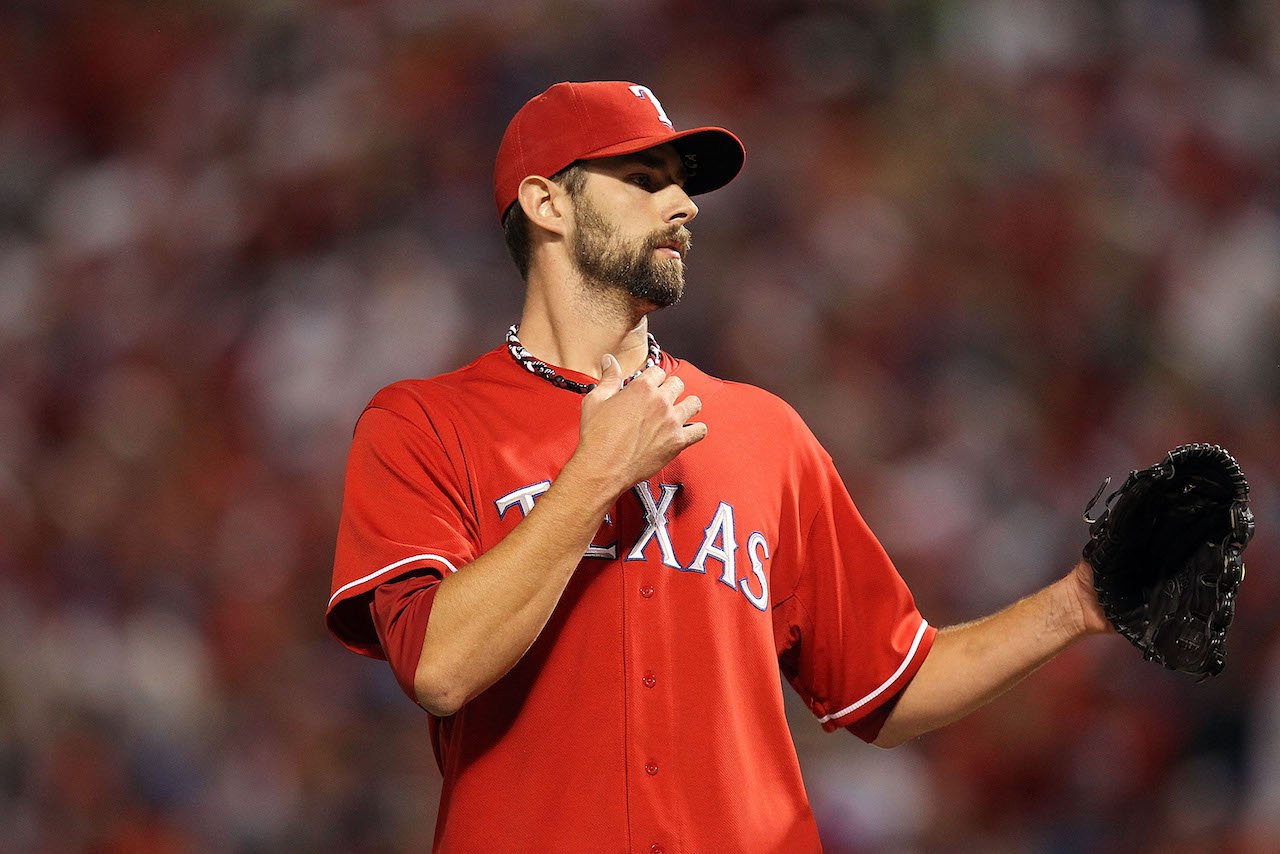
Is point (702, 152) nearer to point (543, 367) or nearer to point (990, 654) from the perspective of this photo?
point (543, 367)

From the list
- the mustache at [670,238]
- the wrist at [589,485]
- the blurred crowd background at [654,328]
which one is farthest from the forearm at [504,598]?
the blurred crowd background at [654,328]

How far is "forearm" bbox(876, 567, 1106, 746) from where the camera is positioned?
1622mm

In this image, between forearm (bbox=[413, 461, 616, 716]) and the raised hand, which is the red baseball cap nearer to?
the raised hand

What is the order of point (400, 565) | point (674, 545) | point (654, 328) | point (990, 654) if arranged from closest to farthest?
point (400, 565)
point (674, 545)
point (990, 654)
point (654, 328)

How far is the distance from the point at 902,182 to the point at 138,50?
213cm

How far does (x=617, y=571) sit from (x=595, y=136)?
21.5 inches

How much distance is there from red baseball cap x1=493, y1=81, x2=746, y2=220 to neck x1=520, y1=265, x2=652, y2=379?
164 mm

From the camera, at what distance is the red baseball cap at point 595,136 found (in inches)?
66.9

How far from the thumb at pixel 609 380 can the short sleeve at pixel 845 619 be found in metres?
0.38

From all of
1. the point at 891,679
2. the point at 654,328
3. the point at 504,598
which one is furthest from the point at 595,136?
the point at 654,328

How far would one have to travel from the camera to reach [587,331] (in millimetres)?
1713

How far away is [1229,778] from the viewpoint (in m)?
3.26

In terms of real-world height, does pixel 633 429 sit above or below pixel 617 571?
above

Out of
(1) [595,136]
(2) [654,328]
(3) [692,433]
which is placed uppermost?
(1) [595,136]
